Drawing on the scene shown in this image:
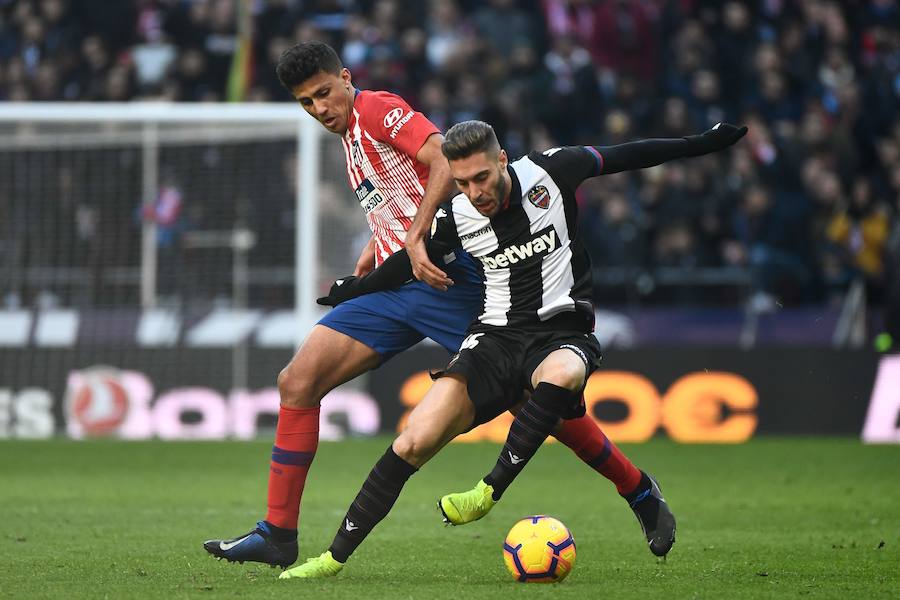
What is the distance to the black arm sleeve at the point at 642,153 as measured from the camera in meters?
6.33

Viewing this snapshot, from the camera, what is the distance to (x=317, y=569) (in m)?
5.97

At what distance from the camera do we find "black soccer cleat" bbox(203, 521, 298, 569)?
626cm

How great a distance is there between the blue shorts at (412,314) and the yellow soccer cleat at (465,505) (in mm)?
935

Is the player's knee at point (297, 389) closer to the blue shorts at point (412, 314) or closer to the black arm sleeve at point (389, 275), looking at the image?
the blue shorts at point (412, 314)

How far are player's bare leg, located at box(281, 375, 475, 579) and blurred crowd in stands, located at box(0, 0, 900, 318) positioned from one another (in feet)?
30.9

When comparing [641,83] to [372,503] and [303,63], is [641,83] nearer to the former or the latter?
[303,63]

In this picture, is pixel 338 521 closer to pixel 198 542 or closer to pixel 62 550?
pixel 198 542

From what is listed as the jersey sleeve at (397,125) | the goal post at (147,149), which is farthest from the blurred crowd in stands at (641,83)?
the jersey sleeve at (397,125)

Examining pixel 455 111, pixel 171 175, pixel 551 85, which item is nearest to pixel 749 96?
pixel 551 85

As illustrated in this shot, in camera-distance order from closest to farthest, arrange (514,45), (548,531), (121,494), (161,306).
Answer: (548,531) < (121,494) < (161,306) < (514,45)

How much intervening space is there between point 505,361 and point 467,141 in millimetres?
946

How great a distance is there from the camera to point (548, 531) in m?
5.93

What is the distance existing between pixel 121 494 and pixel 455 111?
321 inches

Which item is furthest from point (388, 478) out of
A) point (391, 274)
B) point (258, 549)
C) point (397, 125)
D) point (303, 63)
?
point (303, 63)
